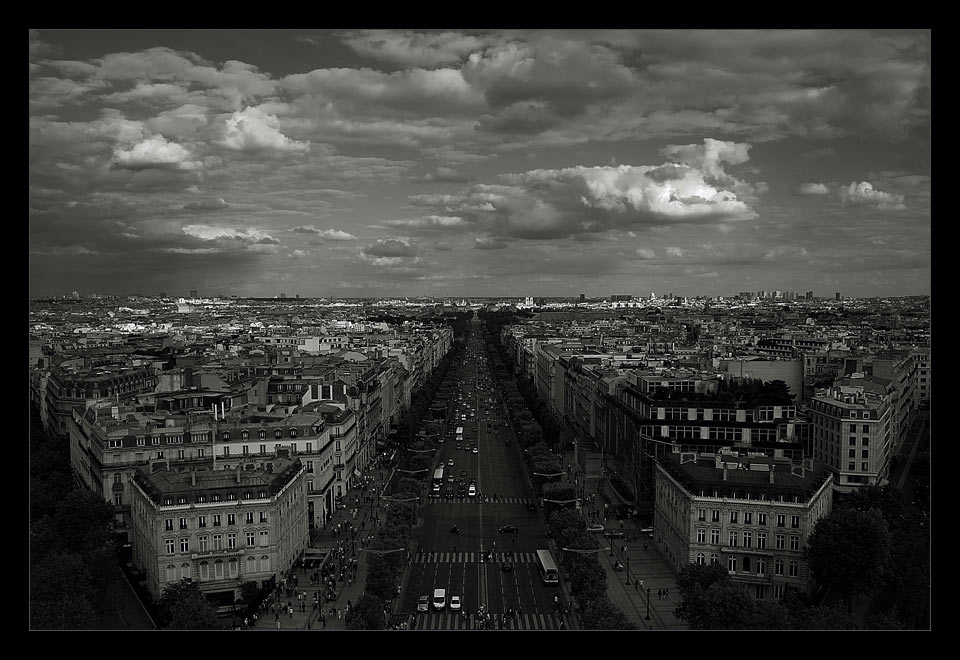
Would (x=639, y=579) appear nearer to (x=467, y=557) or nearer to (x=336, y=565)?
(x=467, y=557)

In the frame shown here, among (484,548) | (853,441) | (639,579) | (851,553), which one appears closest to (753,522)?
(851,553)

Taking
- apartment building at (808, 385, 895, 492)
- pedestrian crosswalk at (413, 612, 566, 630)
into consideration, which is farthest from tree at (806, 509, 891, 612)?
apartment building at (808, 385, 895, 492)

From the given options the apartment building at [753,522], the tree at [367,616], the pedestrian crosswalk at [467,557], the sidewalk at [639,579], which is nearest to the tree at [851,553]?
the apartment building at [753,522]

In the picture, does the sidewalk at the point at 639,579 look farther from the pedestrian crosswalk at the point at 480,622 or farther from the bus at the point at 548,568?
the pedestrian crosswalk at the point at 480,622

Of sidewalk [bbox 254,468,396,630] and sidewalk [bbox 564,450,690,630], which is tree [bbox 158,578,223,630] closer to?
sidewalk [bbox 254,468,396,630]
